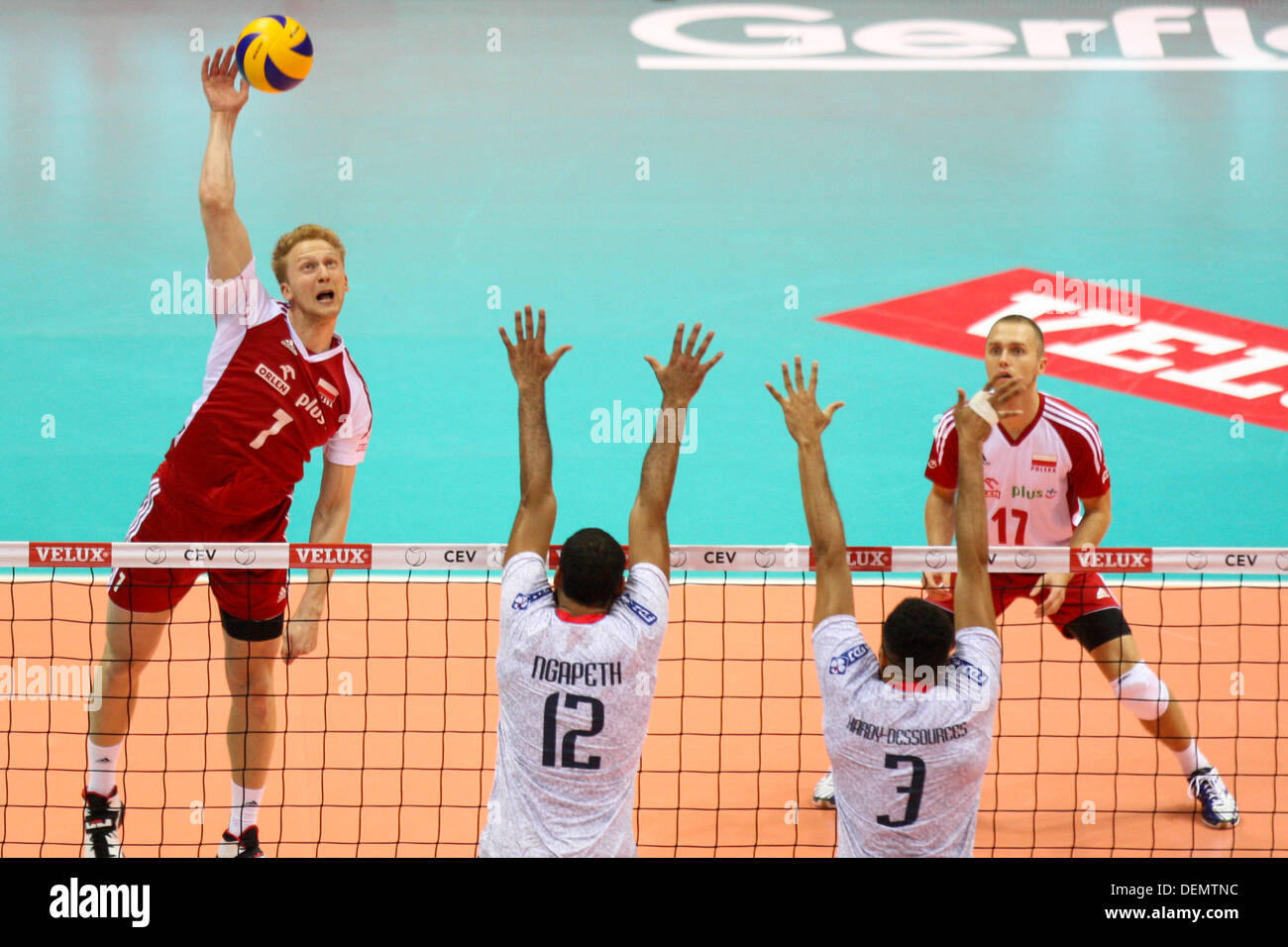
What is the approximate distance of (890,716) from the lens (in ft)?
14.5

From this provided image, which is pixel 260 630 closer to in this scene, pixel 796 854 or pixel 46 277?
pixel 796 854

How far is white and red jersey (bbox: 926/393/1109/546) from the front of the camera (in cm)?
703

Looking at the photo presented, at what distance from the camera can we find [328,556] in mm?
6000

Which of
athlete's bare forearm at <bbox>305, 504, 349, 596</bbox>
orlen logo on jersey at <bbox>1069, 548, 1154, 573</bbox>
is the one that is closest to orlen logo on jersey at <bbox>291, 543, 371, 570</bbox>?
athlete's bare forearm at <bbox>305, 504, 349, 596</bbox>

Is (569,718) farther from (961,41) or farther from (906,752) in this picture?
(961,41)

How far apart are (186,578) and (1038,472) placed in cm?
403

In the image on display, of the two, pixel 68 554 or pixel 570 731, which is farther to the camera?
pixel 68 554

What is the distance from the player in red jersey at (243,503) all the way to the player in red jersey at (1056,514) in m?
2.77

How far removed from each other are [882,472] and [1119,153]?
7.06 meters

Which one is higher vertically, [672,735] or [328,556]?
[328,556]

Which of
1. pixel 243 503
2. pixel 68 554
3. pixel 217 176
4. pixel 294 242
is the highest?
pixel 217 176

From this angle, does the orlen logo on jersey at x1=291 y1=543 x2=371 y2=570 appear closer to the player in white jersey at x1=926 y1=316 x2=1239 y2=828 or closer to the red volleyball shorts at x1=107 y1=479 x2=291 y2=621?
the red volleyball shorts at x1=107 y1=479 x2=291 y2=621

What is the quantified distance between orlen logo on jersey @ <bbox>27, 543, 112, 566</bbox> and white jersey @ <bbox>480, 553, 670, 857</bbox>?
84.2 inches

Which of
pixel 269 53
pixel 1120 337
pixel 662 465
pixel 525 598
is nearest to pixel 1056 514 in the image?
pixel 662 465
